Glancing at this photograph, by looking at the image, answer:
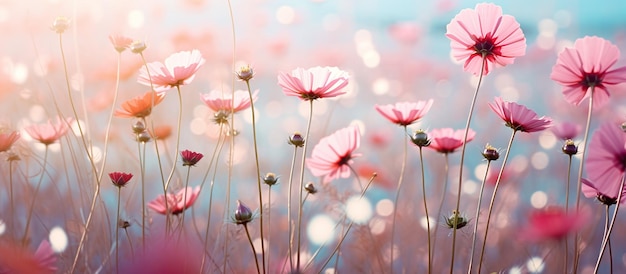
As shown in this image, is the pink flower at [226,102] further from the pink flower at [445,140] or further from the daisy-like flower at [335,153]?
the pink flower at [445,140]

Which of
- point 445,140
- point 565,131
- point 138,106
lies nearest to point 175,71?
point 138,106

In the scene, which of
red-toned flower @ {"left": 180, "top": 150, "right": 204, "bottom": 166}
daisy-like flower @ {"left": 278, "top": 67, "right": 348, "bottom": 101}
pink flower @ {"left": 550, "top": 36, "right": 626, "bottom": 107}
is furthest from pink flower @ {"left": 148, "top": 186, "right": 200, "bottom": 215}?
pink flower @ {"left": 550, "top": 36, "right": 626, "bottom": 107}

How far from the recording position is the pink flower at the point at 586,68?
0.60 metres

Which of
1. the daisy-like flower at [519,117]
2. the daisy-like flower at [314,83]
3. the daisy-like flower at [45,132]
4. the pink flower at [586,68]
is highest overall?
the daisy-like flower at [45,132]

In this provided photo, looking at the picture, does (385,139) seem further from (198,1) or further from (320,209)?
(198,1)

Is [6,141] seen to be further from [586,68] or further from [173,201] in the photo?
[586,68]

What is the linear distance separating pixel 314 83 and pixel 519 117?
21 centimetres

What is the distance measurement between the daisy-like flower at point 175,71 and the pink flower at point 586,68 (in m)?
0.37

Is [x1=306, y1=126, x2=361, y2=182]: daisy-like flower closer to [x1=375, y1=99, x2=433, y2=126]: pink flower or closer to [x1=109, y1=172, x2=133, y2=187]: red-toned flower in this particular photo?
[x1=375, y1=99, x2=433, y2=126]: pink flower

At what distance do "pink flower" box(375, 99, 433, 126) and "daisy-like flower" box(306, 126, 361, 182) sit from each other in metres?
0.04

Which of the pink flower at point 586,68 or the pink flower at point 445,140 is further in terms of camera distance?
the pink flower at point 445,140

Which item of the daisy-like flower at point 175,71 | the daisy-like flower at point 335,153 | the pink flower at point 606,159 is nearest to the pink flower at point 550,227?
the pink flower at point 606,159

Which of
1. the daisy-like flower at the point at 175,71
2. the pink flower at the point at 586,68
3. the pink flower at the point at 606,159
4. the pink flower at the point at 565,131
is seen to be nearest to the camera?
the pink flower at the point at 606,159

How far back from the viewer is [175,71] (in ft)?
2.31
